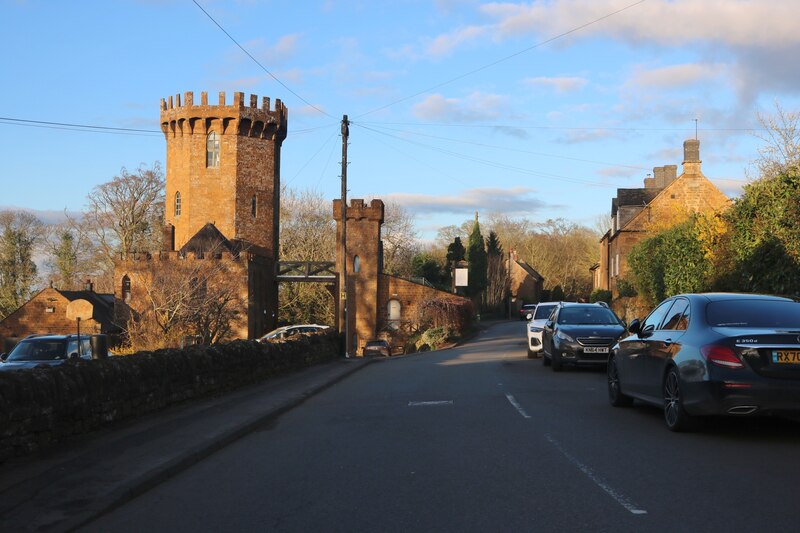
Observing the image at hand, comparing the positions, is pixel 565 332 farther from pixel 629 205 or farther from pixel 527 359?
pixel 629 205

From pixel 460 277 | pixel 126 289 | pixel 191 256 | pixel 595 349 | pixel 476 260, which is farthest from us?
pixel 476 260

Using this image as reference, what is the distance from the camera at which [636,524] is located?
5.70 meters

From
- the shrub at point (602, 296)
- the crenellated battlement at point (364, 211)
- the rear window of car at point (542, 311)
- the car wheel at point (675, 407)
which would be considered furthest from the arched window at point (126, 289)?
the car wheel at point (675, 407)

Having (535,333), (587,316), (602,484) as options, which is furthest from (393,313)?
(602,484)

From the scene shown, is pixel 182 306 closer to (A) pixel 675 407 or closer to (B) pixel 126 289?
(B) pixel 126 289

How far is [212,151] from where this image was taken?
61.3 meters

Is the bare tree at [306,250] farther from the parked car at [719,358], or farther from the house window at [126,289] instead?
the parked car at [719,358]

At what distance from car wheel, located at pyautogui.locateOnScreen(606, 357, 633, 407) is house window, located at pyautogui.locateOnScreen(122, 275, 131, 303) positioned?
47439 mm

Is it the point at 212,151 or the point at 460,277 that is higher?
the point at 212,151

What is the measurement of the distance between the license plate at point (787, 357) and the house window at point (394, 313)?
48043mm

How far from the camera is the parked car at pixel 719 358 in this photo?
846 cm

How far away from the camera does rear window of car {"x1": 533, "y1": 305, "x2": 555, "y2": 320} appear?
26.5m

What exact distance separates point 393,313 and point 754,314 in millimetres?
47312

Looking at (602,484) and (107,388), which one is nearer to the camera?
(602,484)
